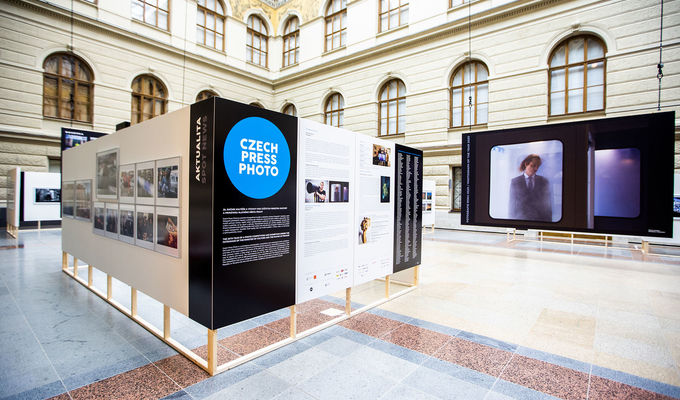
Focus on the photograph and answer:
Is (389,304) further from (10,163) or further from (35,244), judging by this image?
(10,163)

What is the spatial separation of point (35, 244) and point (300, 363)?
11.2 m

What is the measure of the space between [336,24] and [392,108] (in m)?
7.60

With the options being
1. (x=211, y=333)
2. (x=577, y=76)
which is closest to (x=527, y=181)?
(x=211, y=333)

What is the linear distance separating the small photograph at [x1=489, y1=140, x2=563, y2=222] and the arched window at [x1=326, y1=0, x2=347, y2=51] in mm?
20110

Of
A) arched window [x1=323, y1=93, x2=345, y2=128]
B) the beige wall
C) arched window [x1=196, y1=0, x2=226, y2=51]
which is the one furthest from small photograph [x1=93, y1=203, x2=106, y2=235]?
arched window [x1=196, y1=0, x2=226, y2=51]

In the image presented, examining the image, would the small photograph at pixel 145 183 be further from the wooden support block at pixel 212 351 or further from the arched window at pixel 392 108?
the arched window at pixel 392 108

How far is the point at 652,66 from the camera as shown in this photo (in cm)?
1234

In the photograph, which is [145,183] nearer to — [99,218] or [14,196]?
[99,218]

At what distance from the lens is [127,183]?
4082mm

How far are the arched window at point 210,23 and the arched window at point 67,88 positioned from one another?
22.8 ft

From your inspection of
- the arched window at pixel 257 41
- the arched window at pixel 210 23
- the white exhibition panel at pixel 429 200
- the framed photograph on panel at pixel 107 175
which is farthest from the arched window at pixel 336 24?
the framed photograph on panel at pixel 107 175

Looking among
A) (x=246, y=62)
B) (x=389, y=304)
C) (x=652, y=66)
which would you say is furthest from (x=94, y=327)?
(x=246, y=62)

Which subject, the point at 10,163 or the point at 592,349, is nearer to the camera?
the point at 592,349

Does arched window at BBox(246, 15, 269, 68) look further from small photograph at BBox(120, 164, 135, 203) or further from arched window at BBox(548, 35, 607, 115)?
small photograph at BBox(120, 164, 135, 203)
